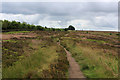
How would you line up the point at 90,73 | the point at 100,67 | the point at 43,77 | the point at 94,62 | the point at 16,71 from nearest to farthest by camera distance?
the point at 43,77
the point at 16,71
the point at 90,73
the point at 100,67
the point at 94,62

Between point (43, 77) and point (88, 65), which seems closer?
point (43, 77)

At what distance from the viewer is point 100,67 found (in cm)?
969

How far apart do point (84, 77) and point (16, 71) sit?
15.0 ft

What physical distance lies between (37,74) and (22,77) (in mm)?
922

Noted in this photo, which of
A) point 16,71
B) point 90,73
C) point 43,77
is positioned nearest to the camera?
point 43,77

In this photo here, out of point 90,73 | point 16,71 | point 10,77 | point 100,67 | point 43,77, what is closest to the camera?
point 43,77

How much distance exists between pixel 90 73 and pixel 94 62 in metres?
2.01

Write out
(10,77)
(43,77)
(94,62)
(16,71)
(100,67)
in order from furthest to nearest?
(94,62), (100,67), (16,71), (10,77), (43,77)

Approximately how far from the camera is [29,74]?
7.66m

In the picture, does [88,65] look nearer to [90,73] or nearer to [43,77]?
[90,73]

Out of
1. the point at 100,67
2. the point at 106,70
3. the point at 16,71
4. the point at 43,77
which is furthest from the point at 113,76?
the point at 16,71

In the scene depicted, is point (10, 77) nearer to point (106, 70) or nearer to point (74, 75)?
point (74, 75)

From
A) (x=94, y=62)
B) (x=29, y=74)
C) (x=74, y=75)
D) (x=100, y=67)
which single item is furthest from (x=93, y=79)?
(x=29, y=74)

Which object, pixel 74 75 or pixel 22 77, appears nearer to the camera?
pixel 22 77
